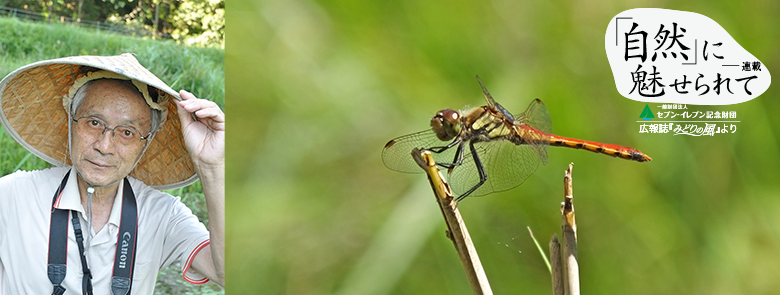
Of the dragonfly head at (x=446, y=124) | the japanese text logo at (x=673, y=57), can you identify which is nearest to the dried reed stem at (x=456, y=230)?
the dragonfly head at (x=446, y=124)

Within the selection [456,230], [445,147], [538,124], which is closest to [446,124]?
[445,147]

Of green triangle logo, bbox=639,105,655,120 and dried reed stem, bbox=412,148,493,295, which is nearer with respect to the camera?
dried reed stem, bbox=412,148,493,295

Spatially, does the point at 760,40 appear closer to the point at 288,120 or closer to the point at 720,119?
the point at 720,119

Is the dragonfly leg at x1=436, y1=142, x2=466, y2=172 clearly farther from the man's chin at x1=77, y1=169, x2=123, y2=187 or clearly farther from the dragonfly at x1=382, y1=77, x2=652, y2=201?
the man's chin at x1=77, y1=169, x2=123, y2=187

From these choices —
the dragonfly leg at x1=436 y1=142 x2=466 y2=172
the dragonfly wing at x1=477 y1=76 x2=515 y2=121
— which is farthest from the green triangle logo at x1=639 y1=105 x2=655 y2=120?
the dragonfly leg at x1=436 y1=142 x2=466 y2=172

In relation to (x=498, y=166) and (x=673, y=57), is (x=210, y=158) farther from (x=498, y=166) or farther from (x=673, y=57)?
(x=673, y=57)

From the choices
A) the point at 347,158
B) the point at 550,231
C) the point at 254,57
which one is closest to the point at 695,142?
the point at 550,231

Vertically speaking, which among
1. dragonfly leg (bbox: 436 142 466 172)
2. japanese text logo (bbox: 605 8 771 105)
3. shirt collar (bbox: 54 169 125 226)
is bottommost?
shirt collar (bbox: 54 169 125 226)
